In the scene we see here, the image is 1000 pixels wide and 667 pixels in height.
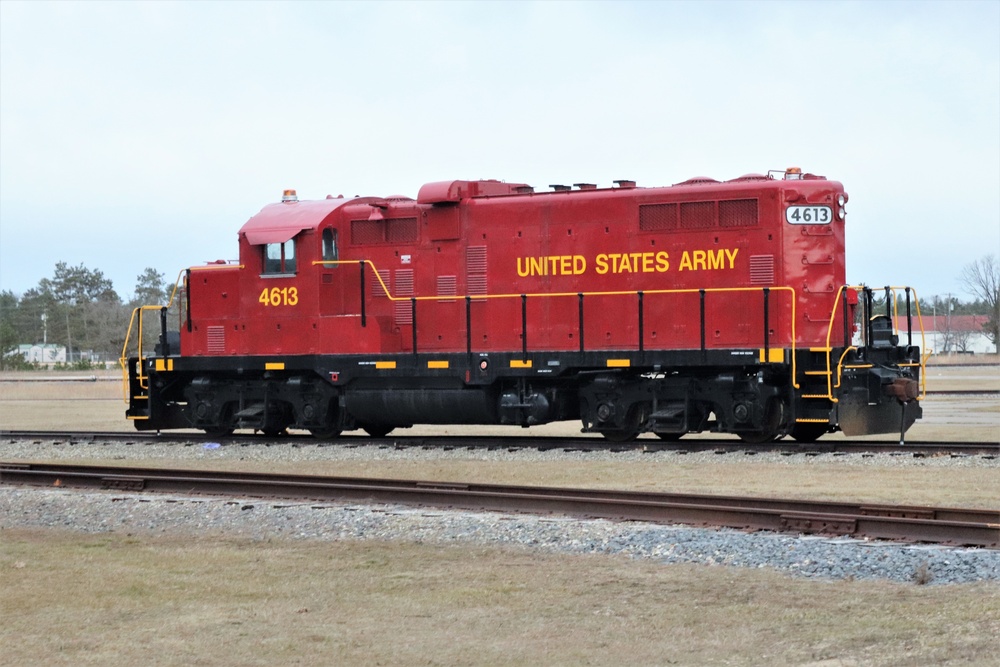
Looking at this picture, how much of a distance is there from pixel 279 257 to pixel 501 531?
10.5m

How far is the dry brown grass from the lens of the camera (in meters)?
6.57

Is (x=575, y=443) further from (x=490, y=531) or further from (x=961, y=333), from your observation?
(x=961, y=333)

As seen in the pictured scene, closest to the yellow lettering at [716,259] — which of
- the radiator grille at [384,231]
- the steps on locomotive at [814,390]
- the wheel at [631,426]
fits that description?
the steps on locomotive at [814,390]

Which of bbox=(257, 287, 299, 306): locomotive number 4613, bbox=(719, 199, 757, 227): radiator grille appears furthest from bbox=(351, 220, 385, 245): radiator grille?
bbox=(719, 199, 757, 227): radiator grille

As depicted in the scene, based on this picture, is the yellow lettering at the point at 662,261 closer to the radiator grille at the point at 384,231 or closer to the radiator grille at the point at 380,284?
the radiator grille at the point at 384,231

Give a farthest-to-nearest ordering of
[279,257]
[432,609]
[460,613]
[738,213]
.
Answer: [279,257], [738,213], [432,609], [460,613]

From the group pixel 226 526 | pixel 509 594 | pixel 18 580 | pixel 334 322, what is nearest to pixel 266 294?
pixel 334 322

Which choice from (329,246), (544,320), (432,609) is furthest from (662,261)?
(432,609)

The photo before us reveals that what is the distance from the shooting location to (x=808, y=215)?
17141 mm

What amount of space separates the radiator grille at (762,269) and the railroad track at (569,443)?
7.50 ft

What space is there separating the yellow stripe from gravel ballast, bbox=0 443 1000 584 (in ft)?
6.87

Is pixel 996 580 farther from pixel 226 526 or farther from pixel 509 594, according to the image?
pixel 226 526

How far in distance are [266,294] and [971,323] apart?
114 m

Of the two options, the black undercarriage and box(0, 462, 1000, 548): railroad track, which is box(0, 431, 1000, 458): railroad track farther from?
box(0, 462, 1000, 548): railroad track
